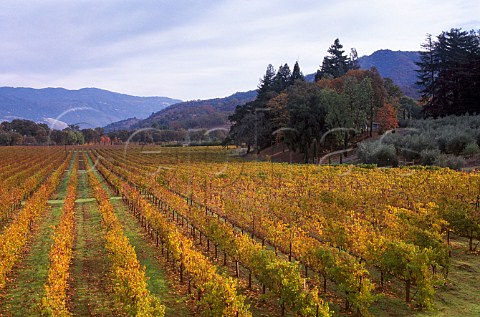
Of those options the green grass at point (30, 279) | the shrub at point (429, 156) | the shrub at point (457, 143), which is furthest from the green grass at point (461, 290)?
the shrub at point (457, 143)

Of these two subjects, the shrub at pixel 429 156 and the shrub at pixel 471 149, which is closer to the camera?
the shrub at pixel 471 149

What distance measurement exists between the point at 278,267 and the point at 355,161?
139 feet

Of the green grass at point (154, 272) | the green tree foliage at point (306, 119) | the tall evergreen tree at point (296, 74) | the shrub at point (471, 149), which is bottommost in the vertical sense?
the green grass at point (154, 272)

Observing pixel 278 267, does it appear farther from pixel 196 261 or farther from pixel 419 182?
pixel 419 182

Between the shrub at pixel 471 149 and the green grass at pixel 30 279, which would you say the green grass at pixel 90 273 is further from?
the shrub at pixel 471 149

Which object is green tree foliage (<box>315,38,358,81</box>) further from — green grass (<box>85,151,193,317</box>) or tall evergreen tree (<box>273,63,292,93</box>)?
green grass (<box>85,151,193,317</box>)

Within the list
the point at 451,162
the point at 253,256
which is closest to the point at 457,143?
the point at 451,162

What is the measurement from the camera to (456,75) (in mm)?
57250

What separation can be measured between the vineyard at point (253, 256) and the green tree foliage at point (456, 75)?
1434 inches

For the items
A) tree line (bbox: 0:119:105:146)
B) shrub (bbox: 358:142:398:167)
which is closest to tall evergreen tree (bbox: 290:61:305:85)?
shrub (bbox: 358:142:398:167)

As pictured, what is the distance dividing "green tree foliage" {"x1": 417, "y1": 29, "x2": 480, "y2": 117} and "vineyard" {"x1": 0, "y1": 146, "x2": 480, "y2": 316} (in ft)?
120

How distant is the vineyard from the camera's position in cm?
1156

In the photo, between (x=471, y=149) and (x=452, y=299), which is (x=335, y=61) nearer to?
(x=471, y=149)

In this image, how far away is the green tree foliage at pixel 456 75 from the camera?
185 ft
